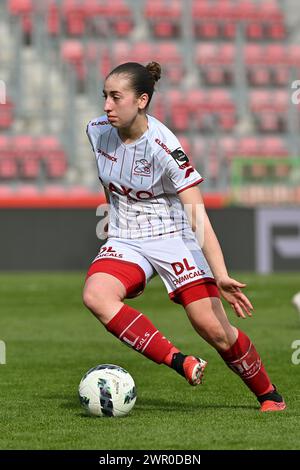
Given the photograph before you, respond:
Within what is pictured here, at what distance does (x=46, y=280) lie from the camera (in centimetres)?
2041

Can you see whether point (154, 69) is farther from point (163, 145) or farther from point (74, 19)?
point (74, 19)

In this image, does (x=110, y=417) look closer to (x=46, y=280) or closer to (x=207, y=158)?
(x=46, y=280)

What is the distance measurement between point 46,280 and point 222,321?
1462 centimetres

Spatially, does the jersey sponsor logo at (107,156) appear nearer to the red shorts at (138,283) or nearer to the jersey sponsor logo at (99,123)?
the jersey sponsor logo at (99,123)

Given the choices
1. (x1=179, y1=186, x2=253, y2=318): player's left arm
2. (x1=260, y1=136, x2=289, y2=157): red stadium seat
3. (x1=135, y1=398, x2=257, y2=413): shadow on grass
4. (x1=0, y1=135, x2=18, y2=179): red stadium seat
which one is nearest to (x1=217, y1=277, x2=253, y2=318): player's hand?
(x1=179, y1=186, x2=253, y2=318): player's left arm

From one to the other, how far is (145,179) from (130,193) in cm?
13

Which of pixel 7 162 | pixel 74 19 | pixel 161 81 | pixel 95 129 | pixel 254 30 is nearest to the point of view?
pixel 95 129

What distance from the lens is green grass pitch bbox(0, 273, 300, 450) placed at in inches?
204

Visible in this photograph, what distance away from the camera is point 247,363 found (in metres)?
6.12

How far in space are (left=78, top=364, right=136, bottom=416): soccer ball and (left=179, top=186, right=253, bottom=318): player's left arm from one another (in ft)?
2.71

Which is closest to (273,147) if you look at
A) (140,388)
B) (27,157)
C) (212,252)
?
(27,157)

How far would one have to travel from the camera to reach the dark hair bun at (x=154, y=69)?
19.9ft

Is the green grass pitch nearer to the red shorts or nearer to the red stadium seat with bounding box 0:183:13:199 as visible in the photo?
the red shorts

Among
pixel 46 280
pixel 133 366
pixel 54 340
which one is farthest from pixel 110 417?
pixel 46 280
